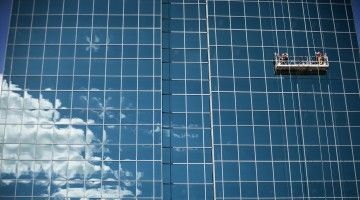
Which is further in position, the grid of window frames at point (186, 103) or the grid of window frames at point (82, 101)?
the grid of window frames at point (186, 103)

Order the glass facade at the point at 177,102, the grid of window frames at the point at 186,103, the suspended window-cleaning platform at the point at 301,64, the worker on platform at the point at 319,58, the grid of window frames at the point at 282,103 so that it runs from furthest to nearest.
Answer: the worker on platform at the point at 319,58, the suspended window-cleaning platform at the point at 301,64, the grid of window frames at the point at 282,103, the grid of window frames at the point at 186,103, the glass facade at the point at 177,102

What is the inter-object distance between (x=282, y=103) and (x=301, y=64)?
2854mm

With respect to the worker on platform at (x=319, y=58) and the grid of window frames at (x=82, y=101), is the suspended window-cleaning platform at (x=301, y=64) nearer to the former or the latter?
the worker on platform at (x=319, y=58)

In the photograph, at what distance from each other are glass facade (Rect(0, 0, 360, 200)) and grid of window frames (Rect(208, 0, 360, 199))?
0.21 ft

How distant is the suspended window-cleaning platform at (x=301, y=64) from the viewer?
1366 inches

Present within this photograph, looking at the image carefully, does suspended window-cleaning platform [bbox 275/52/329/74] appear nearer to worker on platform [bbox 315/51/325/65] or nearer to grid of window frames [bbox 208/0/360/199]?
worker on platform [bbox 315/51/325/65]

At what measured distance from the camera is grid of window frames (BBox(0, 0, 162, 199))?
31938 mm

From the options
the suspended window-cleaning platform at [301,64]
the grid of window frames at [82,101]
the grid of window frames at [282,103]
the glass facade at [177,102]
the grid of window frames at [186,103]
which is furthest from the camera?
the suspended window-cleaning platform at [301,64]

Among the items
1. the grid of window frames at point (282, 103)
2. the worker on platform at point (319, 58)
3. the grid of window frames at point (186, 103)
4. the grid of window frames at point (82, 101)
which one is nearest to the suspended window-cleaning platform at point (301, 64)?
the worker on platform at point (319, 58)

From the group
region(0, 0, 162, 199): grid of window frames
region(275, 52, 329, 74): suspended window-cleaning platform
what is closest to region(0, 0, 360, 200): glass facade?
region(0, 0, 162, 199): grid of window frames

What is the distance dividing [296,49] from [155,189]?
1267 cm

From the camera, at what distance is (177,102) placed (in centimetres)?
3397

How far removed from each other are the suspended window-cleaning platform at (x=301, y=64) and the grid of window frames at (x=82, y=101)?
7557mm

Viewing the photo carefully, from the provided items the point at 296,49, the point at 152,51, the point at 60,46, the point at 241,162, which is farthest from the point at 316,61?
the point at 60,46
